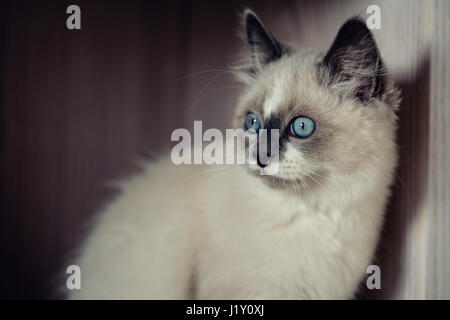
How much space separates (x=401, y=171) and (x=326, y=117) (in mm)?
213

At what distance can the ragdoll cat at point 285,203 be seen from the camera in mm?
831

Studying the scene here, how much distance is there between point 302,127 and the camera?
0.83 m

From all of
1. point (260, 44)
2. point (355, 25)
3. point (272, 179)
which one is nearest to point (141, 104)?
point (260, 44)

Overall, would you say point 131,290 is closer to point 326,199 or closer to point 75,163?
point 75,163

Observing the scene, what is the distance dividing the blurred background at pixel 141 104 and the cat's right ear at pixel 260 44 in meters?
0.16

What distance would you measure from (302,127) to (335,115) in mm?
79

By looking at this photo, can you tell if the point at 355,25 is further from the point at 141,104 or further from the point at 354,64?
the point at 141,104

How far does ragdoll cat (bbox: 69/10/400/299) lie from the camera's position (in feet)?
2.73

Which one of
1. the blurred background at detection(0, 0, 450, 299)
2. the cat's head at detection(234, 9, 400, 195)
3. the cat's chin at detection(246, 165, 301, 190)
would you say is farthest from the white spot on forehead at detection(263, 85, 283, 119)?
the blurred background at detection(0, 0, 450, 299)

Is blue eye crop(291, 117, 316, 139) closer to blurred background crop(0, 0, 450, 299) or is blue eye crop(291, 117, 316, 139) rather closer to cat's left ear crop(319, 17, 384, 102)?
cat's left ear crop(319, 17, 384, 102)

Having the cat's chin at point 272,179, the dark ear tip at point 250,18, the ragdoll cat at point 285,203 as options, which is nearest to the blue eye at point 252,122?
the ragdoll cat at point 285,203

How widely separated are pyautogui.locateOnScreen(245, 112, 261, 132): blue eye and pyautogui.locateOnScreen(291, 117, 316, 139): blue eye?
0.10 m

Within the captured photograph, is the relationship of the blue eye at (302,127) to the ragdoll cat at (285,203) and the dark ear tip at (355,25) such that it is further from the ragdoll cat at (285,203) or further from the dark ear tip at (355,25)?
the dark ear tip at (355,25)
